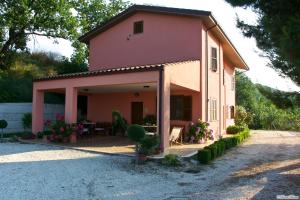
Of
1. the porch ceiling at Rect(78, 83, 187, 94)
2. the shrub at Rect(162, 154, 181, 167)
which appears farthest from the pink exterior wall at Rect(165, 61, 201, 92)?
the shrub at Rect(162, 154, 181, 167)

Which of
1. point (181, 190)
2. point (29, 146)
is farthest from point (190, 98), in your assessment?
point (181, 190)

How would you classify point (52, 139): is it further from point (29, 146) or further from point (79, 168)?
point (79, 168)

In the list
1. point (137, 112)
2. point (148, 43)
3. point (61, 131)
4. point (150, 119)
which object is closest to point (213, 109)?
point (150, 119)

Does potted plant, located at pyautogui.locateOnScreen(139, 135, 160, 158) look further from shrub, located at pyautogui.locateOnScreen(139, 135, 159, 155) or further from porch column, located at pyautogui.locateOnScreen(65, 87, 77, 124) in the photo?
porch column, located at pyautogui.locateOnScreen(65, 87, 77, 124)

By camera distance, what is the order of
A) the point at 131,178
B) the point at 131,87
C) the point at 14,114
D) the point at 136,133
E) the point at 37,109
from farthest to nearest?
1. the point at 14,114
2. the point at 37,109
3. the point at 131,87
4. the point at 136,133
5. the point at 131,178

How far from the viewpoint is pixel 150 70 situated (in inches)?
526

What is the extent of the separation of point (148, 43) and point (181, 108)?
4.25 meters

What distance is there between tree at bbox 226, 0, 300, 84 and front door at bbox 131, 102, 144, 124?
1083cm

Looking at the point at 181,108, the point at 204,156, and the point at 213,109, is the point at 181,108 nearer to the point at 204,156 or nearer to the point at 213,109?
the point at 213,109

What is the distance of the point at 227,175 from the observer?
10609 millimetres

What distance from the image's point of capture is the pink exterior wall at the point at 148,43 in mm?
17969

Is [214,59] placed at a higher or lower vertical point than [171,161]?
higher

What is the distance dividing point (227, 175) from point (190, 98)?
7649 millimetres

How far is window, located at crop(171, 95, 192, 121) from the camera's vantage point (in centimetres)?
1789
